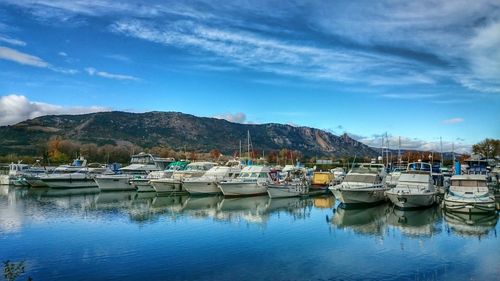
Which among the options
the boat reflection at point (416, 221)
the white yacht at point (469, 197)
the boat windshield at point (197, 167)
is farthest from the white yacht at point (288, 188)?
the white yacht at point (469, 197)

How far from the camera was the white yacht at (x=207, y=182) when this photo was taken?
46.2 meters

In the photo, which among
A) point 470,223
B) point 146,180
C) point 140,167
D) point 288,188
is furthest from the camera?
point 140,167

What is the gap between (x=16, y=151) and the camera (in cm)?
13250

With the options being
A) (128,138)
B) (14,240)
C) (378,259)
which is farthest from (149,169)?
(128,138)

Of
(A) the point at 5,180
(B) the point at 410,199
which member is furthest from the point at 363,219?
A: (A) the point at 5,180

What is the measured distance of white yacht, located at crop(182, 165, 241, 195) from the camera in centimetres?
4619

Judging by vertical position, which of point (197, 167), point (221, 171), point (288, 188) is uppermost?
point (197, 167)

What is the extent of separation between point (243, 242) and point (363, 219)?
12037mm

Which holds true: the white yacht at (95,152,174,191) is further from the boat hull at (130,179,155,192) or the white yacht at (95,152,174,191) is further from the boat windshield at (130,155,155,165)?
the boat hull at (130,179,155,192)

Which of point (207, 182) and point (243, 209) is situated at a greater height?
point (207, 182)

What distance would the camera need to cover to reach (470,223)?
29.6m

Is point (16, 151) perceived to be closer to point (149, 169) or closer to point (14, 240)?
point (149, 169)

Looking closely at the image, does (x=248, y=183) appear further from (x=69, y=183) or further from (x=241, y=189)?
(x=69, y=183)

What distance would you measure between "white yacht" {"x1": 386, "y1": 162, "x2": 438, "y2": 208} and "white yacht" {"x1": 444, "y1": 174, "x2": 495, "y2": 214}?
69.4 inches
